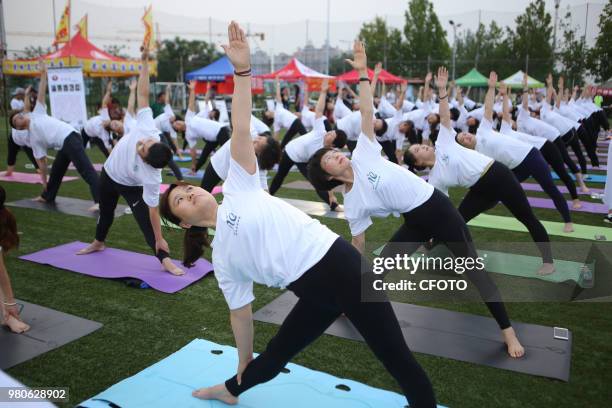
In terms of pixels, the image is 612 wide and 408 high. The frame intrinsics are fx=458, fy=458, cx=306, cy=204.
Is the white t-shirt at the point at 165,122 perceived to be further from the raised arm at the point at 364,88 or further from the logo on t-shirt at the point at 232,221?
the logo on t-shirt at the point at 232,221

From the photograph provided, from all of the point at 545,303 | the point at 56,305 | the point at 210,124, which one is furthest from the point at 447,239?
the point at 210,124

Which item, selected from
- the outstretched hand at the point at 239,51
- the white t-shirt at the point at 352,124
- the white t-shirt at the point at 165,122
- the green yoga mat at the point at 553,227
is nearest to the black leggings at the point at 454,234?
the outstretched hand at the point at 239,51

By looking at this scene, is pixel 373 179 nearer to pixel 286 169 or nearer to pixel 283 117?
pixel 286 169

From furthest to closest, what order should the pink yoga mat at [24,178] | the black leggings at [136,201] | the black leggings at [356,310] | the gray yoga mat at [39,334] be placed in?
the pink yoga mat at [24,178] → the black leggings at [136,201] → the gray yoga mat at [39,334] → the black leggings at [356,310]

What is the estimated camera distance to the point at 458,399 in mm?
2529

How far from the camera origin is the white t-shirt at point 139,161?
4.20m

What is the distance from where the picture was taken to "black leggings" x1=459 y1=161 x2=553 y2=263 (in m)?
3.89

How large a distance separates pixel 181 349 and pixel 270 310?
0.84m

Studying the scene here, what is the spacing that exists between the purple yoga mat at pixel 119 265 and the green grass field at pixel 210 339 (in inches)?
3.6

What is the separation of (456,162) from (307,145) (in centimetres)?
297

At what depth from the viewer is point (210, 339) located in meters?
3.20

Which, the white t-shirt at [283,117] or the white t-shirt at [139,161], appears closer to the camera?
the white t-shirt at [139,161]

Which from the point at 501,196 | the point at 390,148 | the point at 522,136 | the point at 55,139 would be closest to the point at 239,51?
the point at 501,196

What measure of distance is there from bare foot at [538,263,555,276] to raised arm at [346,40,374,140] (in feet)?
7.89
